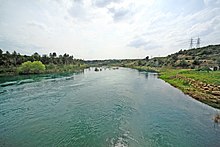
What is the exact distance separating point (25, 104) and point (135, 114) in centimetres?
1546

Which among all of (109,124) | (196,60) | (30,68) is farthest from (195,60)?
(30,68)

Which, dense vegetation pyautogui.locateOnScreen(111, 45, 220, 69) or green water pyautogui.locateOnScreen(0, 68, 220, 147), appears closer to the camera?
green water pyautogui.locateOnScreen(0, 68, 220, 147)

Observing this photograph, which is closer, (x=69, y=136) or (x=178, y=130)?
(x=69, y=136)

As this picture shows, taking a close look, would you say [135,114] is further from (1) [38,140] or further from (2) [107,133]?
(1) [38,140]

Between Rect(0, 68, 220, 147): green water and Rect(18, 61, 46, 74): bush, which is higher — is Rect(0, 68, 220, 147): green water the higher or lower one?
the lower one

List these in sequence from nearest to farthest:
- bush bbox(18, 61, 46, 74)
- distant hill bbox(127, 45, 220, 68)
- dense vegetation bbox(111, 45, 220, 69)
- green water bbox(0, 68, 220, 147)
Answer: green water bbox(0, 68, 220, 147) → bush bbox(18, 61, 46, 74) → dense vegetation bbox(111, 45, 220, 69) → distant hill bbox(127, 45, 220, 68)

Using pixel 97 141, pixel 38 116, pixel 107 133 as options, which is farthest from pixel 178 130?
pixel 38 116

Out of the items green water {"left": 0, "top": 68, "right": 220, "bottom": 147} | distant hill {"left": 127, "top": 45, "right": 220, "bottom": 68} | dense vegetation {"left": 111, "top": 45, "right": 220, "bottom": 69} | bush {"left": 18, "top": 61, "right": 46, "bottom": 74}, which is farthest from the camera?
distant hill {"left": 127, "top": 45, "right": 220, "bottom": 68}

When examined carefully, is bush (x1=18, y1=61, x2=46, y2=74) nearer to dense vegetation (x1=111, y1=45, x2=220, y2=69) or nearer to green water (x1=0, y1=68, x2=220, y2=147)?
green water (x1=0, y1=68, x2=220, y2=147)

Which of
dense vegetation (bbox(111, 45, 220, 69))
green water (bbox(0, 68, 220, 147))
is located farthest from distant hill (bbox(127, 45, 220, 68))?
green water (bbox(0, 68, 220, 147))

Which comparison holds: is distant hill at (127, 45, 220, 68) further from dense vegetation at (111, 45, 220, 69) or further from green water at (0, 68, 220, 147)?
green water at (0, 68, 220, 147)

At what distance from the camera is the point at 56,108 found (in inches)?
724

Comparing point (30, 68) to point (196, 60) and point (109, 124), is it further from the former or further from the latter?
point (196, 60)

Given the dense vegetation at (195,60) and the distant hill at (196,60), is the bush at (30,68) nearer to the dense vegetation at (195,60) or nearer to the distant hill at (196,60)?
the dense vegetation at (195,60)
